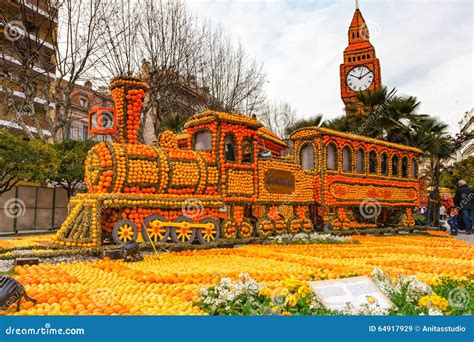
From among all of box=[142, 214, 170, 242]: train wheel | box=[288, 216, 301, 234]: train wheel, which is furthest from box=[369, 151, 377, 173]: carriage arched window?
box=[142, 214, 170, 242]: train wheel

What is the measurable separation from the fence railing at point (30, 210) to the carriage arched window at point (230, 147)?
7.48m

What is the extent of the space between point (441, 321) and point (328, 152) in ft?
36.6

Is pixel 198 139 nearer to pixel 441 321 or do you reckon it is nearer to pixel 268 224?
pixel 268 224

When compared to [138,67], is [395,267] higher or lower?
lower

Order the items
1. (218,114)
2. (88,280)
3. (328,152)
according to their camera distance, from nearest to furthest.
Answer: (88,280)
(218,114)
(328,152)

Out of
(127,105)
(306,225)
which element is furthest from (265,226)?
(127,105)

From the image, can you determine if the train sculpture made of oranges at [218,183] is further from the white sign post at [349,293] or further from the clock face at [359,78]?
the clock face at [359,78]

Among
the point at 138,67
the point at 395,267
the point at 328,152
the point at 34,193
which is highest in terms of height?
the point at 138,67

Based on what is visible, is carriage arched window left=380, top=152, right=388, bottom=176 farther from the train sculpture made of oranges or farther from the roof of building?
the roof of building

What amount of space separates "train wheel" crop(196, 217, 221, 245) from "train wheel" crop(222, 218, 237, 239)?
29cm

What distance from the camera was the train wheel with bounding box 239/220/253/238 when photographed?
11.1 m

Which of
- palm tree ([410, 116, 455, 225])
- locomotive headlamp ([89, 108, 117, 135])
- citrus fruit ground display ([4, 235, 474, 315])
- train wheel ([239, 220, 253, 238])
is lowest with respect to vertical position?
citrus fruit ground display ([4, 235, 474, 315])

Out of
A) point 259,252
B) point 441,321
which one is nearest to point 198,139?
point 259,252

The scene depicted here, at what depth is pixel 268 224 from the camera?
11.9 meters
